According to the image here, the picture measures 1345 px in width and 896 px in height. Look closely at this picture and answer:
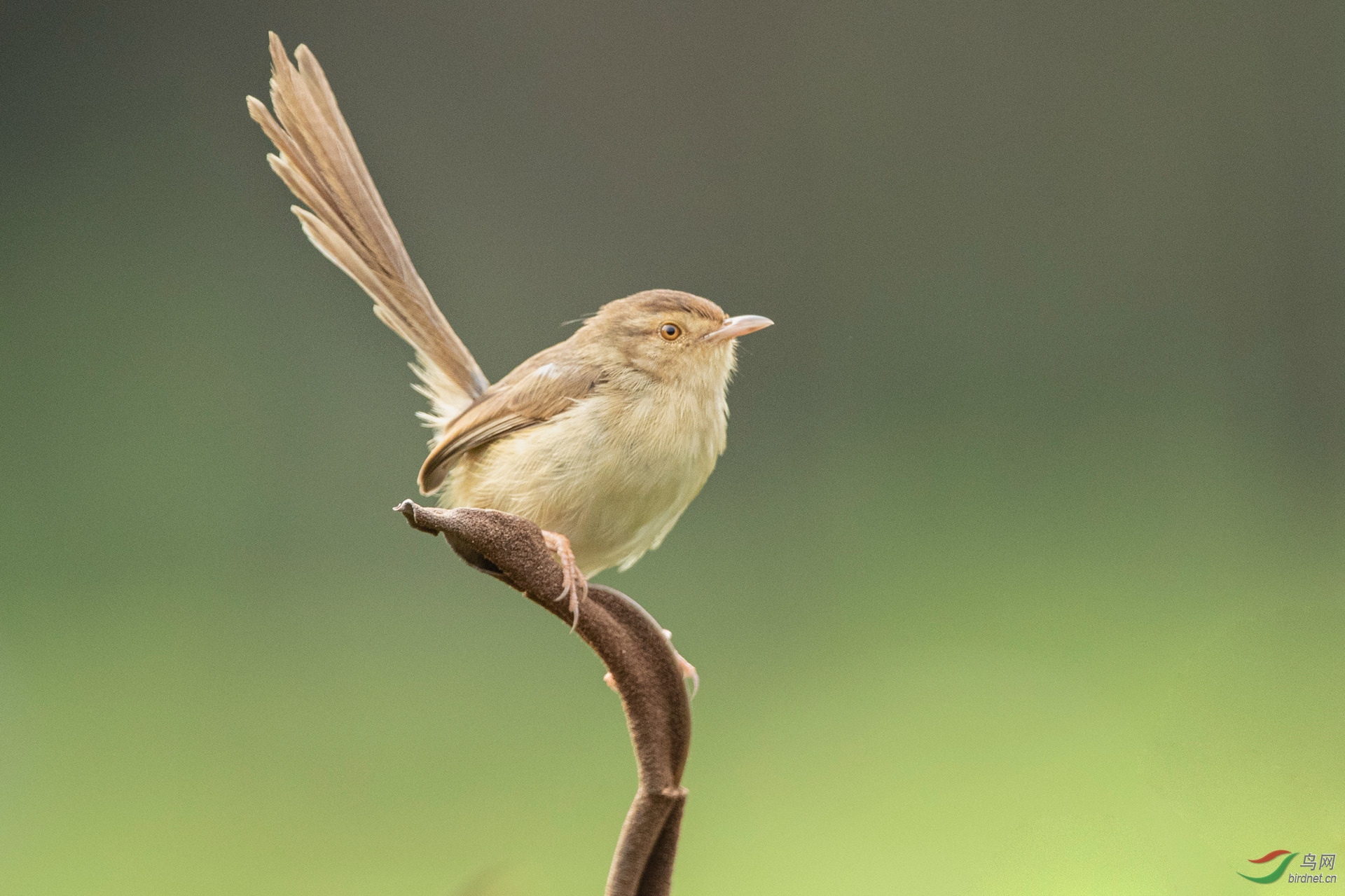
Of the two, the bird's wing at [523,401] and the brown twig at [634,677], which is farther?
the bird's wing at [523,401]

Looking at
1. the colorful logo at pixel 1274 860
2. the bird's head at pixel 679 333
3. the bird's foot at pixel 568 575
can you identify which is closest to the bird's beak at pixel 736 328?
the bird's head at pixel 679 333

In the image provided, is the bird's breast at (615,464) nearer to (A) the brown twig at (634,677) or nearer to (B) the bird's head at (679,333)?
(B) the bird's head at (679,333)

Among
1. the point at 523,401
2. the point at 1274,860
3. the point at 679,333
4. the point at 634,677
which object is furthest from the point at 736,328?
the point at 1274,860

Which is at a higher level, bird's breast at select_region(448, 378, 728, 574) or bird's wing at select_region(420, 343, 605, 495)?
bird's wing at select_region(420, 343, 605, 495)

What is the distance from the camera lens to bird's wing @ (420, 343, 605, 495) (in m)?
0.84

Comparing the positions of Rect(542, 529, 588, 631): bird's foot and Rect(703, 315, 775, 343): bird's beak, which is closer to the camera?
Rect(542, 529, 588, 631): bird's foot

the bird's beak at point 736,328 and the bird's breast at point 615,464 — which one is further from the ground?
the bird's beak at point 736,328

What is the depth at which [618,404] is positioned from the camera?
0.82 m

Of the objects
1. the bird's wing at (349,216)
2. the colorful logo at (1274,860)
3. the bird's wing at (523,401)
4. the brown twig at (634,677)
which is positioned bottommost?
the colorful logo at (1274,860)

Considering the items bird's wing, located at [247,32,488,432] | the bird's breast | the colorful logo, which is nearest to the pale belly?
the bird's breast

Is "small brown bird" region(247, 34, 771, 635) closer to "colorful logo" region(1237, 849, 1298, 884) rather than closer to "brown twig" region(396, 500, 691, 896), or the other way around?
"brown twig" region(396, 500, 691, 896)

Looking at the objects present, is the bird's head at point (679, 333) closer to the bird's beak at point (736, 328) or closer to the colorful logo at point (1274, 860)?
the bird's beak at point (736, 328)

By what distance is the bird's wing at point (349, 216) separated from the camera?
0.77 m

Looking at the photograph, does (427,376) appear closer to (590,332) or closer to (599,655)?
(590,332)
